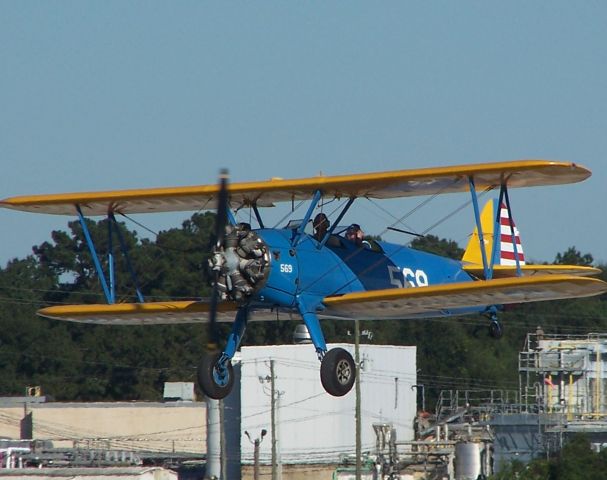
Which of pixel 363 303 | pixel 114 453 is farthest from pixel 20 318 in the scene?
pixel 363 303

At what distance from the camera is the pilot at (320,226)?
1995 centimetres

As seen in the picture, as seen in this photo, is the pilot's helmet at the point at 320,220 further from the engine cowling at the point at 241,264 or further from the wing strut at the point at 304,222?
the engine cowling at the point at 241,264

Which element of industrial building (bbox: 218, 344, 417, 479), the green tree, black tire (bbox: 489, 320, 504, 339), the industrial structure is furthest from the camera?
the green tree

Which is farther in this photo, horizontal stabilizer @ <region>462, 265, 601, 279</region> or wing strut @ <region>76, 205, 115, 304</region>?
horizontal stabilizer @ <region>462, 265, 601, 279</region>

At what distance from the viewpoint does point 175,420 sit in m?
52.0

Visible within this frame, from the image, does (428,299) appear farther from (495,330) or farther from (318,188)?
(495,330)

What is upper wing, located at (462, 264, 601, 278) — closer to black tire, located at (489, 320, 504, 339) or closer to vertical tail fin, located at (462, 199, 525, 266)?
black tire, located at (489, 320, 504, 339)

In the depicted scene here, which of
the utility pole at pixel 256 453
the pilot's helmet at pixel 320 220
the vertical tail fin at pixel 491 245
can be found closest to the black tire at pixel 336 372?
the pilot's helmet at pixel 320 220

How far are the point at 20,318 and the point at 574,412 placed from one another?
2826cm

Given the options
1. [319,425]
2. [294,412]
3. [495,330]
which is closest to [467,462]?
[319,425]

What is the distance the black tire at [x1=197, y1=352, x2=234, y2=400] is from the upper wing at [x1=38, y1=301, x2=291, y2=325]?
110 centimetres

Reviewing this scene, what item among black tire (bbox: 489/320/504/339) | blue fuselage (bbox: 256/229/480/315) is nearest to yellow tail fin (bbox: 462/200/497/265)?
black tire (bbox: 489/320/504/339)

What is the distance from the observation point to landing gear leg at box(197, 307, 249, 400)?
1905cm

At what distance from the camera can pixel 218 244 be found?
1841 cm
